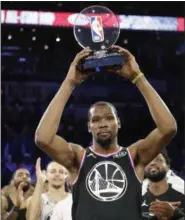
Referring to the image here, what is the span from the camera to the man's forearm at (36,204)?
3979 mm

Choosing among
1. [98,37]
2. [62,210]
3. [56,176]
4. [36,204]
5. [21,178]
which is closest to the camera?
[98,37]

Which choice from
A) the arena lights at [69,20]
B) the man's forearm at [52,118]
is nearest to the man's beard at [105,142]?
the man's forearm at [52,118]

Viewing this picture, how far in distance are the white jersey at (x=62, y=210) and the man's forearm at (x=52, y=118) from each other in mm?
1427

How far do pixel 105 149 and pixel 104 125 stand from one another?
0.13m

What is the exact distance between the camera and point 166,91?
1328 cm

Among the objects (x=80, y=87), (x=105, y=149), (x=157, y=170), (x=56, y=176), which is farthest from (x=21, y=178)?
(x=80, y=87)

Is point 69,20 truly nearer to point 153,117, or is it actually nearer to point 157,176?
point 157,176

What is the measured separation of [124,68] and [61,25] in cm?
828

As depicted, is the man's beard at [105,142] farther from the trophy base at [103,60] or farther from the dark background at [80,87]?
the dark background at [80,87]

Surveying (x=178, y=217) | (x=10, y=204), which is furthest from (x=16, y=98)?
(x=178, y=217)

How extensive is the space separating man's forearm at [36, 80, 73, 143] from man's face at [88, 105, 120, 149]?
0.19 metres

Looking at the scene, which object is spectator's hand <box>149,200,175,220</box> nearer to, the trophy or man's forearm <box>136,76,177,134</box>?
man's forearm <box>136,76,177,134</box>

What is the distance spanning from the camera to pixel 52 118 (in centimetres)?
248

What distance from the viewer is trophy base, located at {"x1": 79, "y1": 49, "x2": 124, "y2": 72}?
247cm
